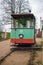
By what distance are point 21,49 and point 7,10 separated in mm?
33363

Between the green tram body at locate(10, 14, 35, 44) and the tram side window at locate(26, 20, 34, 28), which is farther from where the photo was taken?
the tram side window at locate(26, 20, 34, 28)

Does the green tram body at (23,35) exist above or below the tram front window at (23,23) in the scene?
below

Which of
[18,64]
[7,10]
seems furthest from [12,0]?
[18,64]

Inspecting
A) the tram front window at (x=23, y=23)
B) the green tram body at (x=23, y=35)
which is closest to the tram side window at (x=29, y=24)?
the tram front window at (x=23, y=23)

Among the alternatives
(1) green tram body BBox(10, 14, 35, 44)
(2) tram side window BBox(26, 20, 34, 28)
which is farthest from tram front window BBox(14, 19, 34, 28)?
(1) green tram body BBox(10, 14, 35, 44)

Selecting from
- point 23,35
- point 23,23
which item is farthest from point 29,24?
point 23,35

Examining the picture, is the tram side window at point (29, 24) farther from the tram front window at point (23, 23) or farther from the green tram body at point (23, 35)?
the green tram body at point (23, 35)

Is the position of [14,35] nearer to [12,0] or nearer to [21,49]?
[21,49]

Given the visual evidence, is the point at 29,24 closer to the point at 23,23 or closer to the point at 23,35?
the point at 23,23

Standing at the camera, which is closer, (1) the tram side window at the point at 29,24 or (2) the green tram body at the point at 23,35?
(2) the green tram body at the point at 23,35

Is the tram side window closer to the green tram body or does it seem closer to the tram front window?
the tram front window

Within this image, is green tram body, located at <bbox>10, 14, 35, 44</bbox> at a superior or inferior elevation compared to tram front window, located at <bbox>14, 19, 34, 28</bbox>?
inferior

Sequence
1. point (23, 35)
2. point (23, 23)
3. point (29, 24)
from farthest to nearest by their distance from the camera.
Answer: point (23, 23), point (29, 24), point (23, 35)

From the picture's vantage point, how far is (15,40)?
2023 cm
